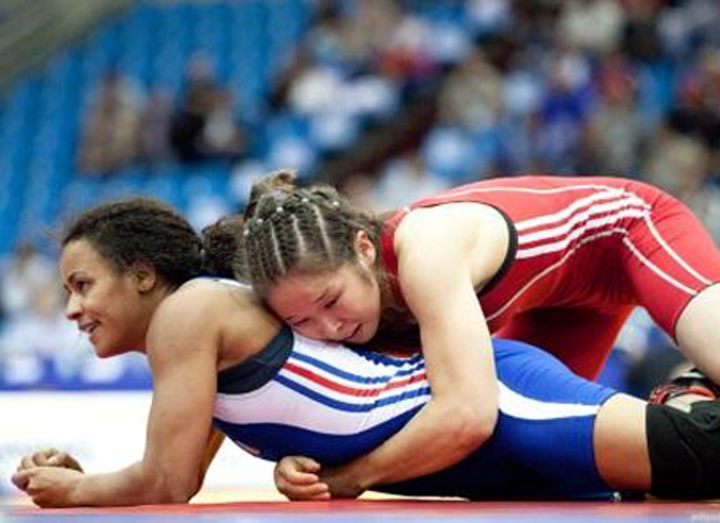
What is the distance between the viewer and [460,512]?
2.65 meters

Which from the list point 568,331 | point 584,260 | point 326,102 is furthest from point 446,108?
point 584,260

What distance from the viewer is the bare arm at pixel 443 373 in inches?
119

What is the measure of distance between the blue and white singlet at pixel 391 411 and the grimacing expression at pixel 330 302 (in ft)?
0.16

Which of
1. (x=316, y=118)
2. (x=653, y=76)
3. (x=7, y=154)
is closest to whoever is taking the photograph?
(x=653, y=76)

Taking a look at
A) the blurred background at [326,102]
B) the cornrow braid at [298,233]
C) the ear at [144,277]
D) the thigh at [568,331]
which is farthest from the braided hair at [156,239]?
the blurred background at [326,102]

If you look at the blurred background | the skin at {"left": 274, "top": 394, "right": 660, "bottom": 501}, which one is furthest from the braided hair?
the blurred background

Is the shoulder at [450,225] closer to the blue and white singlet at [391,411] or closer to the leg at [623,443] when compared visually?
the blue and white singlet at [391,411]

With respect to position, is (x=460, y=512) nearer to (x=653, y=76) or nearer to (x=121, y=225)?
(x=121, y=225)

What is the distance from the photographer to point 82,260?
321 centimetres

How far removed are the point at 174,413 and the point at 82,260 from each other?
0.40 metres

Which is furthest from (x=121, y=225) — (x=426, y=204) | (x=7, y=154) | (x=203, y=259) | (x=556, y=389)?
(x=7, y=154)

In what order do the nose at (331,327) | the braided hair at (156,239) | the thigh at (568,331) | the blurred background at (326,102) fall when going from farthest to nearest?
the blurred background at (326,102) → the thigh at (568,331) → the braided hair at (156,239) → the nose at (331,327)

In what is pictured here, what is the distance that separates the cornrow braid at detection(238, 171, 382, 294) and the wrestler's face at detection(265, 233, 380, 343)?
19 mm

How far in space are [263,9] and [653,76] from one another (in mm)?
3965
